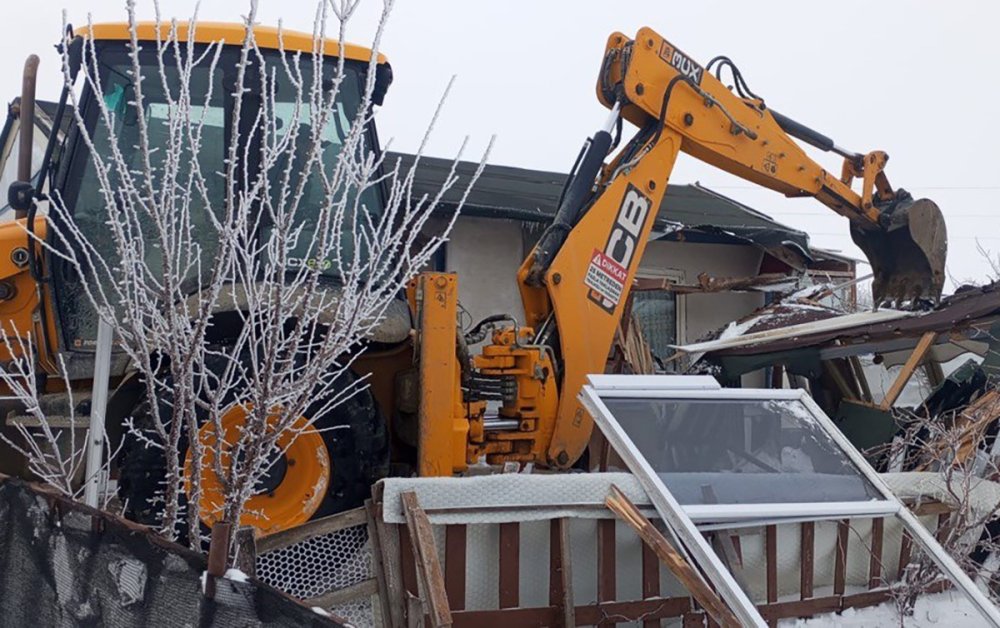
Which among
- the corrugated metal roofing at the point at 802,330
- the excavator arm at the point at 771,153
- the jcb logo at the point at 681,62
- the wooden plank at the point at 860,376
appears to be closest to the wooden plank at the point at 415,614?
the excavator arm at the point at 771,153

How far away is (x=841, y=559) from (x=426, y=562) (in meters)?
1.92

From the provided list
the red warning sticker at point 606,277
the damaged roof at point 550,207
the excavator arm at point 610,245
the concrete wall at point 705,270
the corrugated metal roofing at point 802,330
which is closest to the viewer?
the excavator arm at point 610,245

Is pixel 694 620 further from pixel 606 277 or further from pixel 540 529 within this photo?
pixel 606 277

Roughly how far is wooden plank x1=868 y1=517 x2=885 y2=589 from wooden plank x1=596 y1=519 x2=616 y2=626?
1.23 metres

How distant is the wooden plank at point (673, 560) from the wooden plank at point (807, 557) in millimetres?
816

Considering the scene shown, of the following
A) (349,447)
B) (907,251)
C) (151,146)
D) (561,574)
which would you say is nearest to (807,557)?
(561,574)

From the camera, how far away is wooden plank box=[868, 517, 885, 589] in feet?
13.2

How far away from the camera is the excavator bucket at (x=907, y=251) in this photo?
20.3ft

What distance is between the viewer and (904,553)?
4.10m

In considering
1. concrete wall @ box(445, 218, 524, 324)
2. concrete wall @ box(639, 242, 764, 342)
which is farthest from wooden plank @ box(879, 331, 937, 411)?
concrete wall @ box(639, 242, 764, 342)

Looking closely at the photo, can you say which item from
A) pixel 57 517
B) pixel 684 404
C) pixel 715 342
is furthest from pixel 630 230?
pixel 57 517

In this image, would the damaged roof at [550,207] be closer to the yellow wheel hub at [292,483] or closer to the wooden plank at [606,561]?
the yellow wheel hub at [292,483]

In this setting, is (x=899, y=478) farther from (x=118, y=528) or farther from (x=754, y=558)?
(x=118, y=528)

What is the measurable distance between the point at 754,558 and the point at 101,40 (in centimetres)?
393
